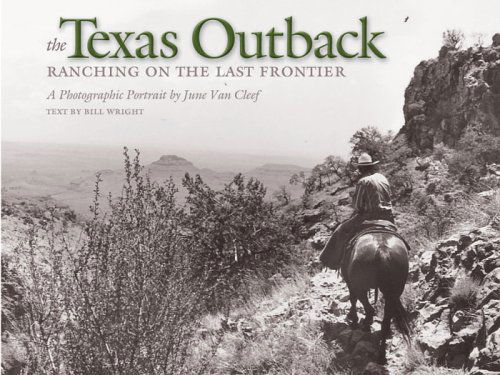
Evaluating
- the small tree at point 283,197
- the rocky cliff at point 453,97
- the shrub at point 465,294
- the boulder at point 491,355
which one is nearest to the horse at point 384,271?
the shrub at point 465,294

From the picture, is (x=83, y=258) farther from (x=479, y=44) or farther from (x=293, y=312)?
(x=479, y=44)

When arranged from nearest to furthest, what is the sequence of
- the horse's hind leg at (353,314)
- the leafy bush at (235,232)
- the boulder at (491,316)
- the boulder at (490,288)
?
the boulder at (491,316), the boulder at (490,288), the horse's hind leg at (353,314), the leafy bush at (235,232)

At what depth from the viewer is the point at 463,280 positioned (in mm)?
6727

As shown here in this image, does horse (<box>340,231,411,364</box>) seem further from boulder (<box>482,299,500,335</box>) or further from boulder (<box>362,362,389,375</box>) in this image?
boulder (<box>482,299,500,335</box>)

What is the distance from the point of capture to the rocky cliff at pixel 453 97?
2714 centimetres

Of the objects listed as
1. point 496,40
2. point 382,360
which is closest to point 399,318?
point 382,360

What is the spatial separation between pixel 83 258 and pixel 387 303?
3.90 m

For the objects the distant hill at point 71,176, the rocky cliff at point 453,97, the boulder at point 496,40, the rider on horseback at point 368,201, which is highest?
the boulder at point 496,40

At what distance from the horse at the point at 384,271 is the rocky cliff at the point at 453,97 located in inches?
815

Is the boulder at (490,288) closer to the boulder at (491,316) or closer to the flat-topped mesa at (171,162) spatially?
the boulder at (491,316)

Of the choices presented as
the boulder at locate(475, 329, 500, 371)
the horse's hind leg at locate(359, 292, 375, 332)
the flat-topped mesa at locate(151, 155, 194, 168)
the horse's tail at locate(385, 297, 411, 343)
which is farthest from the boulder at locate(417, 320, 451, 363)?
the flat-topped mesa at locate(151, 155, 194, 168)

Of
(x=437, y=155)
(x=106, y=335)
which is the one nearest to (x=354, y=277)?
(x=106, y=335)

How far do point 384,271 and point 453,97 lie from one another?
26.9 metres

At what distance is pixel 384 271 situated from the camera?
643cm
